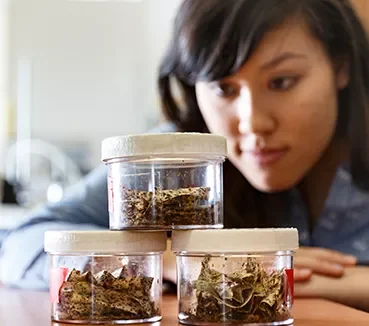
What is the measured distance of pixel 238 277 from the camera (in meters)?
0.59

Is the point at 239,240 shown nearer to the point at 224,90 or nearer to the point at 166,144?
the point at 166,144

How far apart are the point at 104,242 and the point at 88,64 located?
2.74 meters

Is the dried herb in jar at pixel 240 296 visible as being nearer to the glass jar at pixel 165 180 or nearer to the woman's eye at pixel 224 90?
the glass jar at pixel 165 180

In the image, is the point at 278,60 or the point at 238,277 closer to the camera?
the point at 238,277

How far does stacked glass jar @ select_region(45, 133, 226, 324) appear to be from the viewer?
62cm

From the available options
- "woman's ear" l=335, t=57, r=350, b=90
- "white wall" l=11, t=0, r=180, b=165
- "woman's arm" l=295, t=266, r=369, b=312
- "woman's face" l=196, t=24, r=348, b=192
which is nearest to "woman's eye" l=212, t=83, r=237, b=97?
"woman's face" l=196, t=24, r=348, b=192

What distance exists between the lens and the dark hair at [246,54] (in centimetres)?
103

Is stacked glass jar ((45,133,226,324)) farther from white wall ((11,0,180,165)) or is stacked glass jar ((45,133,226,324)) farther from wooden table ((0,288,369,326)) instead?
white wall ((11,0,180,165))

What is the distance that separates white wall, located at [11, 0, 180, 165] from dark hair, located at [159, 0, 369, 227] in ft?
6.60

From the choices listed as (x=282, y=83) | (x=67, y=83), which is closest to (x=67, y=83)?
(x=67, y=83)

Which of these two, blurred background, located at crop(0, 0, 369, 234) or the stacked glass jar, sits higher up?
blurred background, located at crop(0, 0, 369, 234)

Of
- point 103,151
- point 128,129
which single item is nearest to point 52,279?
point 103,151

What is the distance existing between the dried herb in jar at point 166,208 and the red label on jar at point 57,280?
0.07 metres

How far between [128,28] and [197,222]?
2801 millimetres
